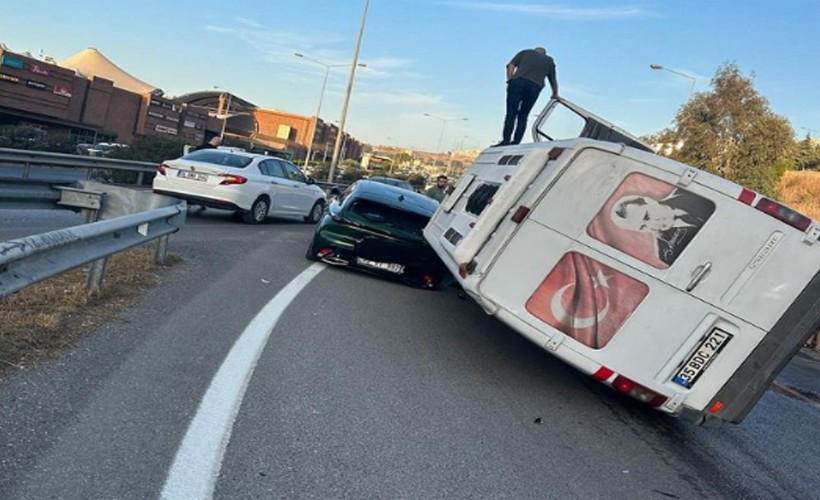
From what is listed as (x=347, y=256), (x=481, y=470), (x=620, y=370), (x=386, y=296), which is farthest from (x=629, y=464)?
(x=347, y=256)

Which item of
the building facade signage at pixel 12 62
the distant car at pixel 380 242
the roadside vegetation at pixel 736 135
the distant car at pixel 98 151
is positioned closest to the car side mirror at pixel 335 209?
the distant car at pixel 380 242

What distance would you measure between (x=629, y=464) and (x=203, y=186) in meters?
10.4

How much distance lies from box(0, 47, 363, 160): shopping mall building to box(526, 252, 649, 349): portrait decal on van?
45521 millimetres

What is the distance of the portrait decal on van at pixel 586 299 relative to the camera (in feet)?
16.9

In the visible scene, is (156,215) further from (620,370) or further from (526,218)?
(620,370)

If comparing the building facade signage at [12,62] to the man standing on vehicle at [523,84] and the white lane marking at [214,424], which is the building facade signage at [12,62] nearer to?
the man standing on vehicle at [523,84]

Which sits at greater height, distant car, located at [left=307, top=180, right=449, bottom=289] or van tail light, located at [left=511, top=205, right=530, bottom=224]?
van tail light, located at [left=511, top=205, right=530, bottom=224]

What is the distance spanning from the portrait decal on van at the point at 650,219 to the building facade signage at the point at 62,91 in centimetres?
5662

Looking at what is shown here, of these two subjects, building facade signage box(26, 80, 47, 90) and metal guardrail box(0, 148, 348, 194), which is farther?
building facade signage box(26, 80, 47, 90)

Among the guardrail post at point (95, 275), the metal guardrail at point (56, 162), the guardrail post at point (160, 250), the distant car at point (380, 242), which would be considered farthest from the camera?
the metal guardrail at point (56, 162)

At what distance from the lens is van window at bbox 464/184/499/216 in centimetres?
708

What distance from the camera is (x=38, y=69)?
5150cm

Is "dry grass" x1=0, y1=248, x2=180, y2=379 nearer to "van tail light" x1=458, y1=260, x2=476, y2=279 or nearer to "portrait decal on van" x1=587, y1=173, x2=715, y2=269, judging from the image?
"van tail light" x1=458, y1=260, x2=476, y2=279

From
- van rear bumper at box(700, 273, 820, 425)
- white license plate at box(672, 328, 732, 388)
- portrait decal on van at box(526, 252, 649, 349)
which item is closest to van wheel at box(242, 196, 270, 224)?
portrait decal on van at box(526, 252, 649, 349)
